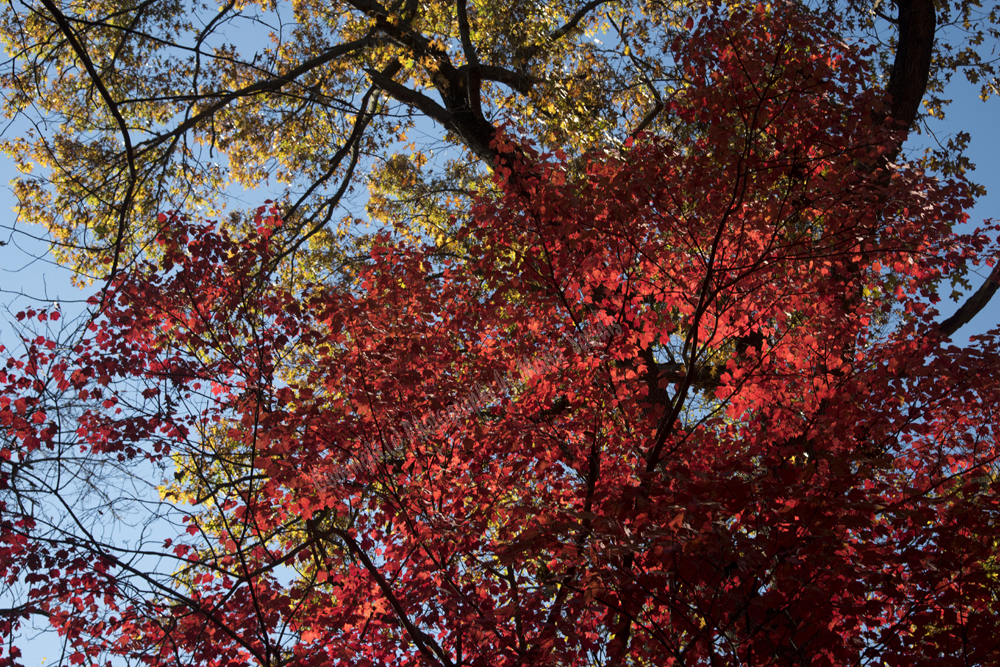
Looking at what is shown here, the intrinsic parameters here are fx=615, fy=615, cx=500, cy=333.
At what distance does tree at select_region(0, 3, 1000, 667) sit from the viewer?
5191mm

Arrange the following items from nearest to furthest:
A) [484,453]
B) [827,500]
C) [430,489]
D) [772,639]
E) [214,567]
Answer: [827,500], [772,639], [214,567], [430,489], [484,453]

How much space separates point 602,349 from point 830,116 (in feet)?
11.0

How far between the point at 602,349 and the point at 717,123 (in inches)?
96.7

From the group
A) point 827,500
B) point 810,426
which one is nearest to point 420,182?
point 810,426

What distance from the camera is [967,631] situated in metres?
4.49

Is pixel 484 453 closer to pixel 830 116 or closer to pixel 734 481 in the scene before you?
pixel 734 481

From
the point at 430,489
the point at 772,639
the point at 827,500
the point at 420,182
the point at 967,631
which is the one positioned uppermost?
the point at 420,182

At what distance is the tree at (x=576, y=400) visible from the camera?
5191 millimetres

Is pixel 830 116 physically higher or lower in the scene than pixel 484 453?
higher

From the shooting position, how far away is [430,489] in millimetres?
6766

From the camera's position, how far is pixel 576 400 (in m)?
6.77

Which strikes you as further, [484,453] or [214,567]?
[484,453]

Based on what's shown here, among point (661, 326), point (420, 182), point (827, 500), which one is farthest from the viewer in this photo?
point (420, 182)

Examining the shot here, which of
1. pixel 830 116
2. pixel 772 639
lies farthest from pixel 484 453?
pixel 830 116
